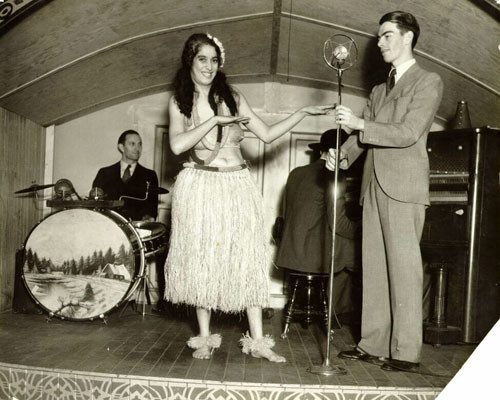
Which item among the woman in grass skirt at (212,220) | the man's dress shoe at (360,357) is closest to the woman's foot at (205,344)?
the woman in grass skirt at (212,220)

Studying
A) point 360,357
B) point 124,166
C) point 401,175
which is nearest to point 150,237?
point 124,166

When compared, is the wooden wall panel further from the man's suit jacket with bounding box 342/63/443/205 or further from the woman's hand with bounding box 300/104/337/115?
the man's suit jacket with bounding box 342/63/443/205

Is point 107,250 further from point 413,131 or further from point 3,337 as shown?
point 413,131

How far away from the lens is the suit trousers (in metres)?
3.61

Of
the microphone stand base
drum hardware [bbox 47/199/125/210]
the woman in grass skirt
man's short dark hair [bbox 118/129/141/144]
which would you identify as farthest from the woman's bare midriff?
man's short dark hair [bbox 118/129/141/144]

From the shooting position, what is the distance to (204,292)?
3816 millimetres

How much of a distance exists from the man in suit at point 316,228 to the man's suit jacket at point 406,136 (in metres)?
1.41

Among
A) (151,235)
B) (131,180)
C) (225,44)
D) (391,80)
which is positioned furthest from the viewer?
(131,180)

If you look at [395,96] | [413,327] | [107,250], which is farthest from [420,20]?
[107,250]

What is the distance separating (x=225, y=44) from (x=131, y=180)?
6.55 feet

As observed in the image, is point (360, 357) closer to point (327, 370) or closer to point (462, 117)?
point (327, 370)

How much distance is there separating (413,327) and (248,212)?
1289mm

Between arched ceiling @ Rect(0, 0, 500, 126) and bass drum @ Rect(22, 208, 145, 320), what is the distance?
1401 millimetres

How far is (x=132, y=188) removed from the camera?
6.52 m
